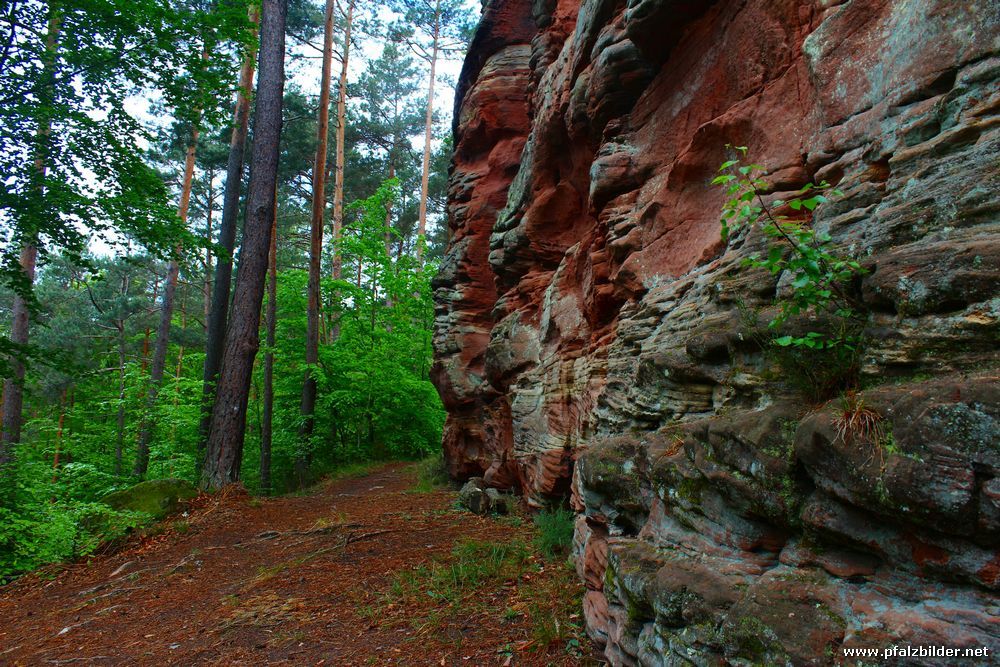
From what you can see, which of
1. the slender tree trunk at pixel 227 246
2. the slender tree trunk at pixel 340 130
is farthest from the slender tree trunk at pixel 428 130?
the slender tree trunk at pixel 227 246

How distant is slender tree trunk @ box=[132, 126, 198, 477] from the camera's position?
12445 millimetres

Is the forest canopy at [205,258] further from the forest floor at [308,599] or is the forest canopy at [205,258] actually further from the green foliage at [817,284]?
the green foliage at [817,284]

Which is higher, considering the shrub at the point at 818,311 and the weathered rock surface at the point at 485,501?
the shrub at the point at 818,311

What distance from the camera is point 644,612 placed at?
3.35m

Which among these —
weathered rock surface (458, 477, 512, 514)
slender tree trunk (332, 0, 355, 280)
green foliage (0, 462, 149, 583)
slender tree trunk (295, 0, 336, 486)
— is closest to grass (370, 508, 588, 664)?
weathered rock surface (458, 477, 512, 514)

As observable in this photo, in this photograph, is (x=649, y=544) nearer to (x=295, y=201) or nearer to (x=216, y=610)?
(x=216, y=610)

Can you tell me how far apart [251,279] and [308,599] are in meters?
6.71

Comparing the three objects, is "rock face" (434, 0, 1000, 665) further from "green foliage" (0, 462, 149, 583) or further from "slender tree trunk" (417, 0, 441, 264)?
"slender tree trunk" (417, 0, 441, 264)

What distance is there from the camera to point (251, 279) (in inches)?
400

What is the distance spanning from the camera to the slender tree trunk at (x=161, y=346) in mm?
12445

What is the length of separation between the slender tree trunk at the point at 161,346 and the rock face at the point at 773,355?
10.2 m

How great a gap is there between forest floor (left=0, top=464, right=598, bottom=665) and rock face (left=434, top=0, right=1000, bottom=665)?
0.93 m

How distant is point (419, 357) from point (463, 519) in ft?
34.4

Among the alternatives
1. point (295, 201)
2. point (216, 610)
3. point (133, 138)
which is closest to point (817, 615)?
point (216, 610)
